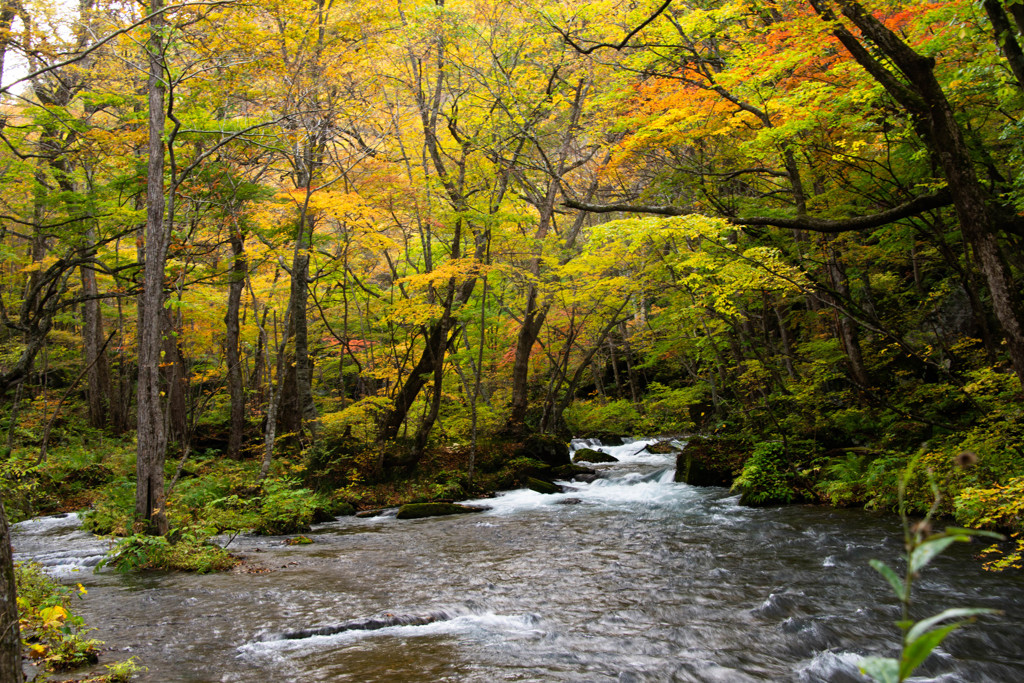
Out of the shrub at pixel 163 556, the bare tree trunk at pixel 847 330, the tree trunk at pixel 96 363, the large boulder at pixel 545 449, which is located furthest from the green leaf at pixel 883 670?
the tree trunk at pixel 96 363

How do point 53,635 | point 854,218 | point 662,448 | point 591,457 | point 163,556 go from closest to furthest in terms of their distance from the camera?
1. point 53,635
2. point 163,556
3. point 854,218
4. point 591,457
5. point 662,448

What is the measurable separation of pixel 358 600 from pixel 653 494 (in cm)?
841

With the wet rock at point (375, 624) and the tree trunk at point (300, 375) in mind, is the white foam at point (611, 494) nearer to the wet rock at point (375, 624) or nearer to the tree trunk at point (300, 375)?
the tree trunk at point (300, 375)

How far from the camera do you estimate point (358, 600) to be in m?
6.81

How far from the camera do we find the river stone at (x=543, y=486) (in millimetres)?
15203

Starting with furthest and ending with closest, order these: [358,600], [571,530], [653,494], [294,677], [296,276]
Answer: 1. [296,276]
2. [653,494]
3. [571,530]
4. [358,600]
5. [294,677]

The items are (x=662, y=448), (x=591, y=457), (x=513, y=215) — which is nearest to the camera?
(x=513, y=215)

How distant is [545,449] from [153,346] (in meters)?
10.9

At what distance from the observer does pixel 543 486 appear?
15273 millimetres

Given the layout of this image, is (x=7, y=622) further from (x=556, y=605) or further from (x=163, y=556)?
(x=163, y=556)

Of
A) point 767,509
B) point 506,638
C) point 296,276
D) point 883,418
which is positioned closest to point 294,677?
point 506,638

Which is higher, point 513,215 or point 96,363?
point 513,215

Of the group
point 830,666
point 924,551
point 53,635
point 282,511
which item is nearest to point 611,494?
point 282,511

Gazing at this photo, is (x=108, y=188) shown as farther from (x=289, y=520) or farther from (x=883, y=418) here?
(x=883, y=418)
